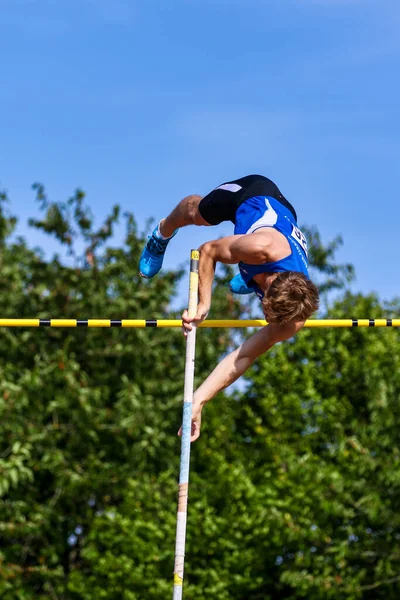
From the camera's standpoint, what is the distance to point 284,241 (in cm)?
717

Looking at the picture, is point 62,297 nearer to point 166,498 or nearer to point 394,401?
point 166,498

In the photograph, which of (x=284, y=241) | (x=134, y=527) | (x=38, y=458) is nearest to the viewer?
(x=284, y=241)

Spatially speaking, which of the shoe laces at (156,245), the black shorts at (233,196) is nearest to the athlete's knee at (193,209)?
the black shorts at (233,196)

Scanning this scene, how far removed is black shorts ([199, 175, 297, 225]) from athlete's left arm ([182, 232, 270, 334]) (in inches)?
20.6

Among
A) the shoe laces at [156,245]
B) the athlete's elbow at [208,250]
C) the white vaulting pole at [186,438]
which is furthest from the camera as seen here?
the shoe laces at [156,245]

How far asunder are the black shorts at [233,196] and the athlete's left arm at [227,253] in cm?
52

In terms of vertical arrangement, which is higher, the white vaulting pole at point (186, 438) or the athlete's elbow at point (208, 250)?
the athlete's elbow at point (208, 250)

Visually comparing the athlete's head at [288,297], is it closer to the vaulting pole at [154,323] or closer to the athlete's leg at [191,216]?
the athlete's leg at [191,216]

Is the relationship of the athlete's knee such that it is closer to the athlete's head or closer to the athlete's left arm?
the athlete's left arm

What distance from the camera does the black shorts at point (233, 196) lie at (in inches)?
296

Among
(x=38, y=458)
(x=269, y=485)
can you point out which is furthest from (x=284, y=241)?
(x=38, y=458)

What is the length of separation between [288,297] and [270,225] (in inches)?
21.7

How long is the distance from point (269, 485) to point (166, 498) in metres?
1.76

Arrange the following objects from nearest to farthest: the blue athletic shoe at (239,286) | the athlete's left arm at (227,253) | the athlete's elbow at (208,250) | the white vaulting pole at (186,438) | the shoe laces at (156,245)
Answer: the white vaulting pole at (186,438) → the athlete's left arm at (227,253) → the athlete's elbow at (208,250) → the blue athletic shoe at (239,286) → the shoe laces at (156,245)
